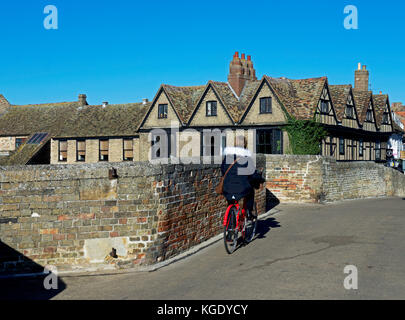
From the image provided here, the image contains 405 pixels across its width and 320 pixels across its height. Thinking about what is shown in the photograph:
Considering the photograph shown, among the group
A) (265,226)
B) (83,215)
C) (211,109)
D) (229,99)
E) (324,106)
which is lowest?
(265,226)

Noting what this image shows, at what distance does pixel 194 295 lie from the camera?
5.91 metres

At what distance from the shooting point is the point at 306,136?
26891 millimetres

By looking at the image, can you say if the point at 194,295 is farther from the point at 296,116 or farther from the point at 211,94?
the point at 211,94

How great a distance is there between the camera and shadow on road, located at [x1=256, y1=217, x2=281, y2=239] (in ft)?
35.1

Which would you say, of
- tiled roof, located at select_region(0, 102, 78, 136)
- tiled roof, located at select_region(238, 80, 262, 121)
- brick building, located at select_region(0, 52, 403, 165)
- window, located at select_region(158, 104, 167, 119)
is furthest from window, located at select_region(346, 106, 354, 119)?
tiled roof, located at select_region(0, 102, 78, 136)

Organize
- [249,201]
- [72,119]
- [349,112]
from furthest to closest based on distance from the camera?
[72,119] < [349,112] < [249,201]

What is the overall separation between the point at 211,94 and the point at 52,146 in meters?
17.5

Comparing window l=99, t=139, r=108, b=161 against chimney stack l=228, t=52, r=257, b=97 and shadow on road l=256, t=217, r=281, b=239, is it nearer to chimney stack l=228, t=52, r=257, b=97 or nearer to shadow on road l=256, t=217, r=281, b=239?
chimney stack l=228, t=52, r=257, b=97

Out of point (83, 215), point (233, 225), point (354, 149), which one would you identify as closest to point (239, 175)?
point (233, 225)

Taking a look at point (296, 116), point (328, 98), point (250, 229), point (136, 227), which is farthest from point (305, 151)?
point (136, 227)

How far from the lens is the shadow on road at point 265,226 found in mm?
10705

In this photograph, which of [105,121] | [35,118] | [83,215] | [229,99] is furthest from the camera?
[35,118]

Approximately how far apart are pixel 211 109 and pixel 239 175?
23.4 m

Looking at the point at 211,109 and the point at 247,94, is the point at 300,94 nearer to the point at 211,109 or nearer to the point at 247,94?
the point at 247,94
